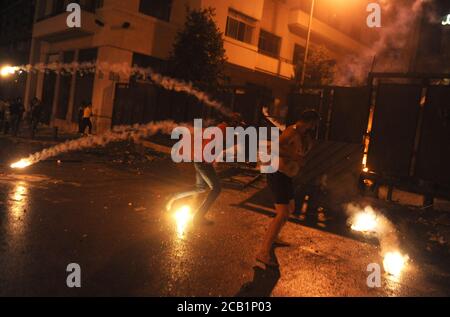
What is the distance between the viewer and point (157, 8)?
21562 mm

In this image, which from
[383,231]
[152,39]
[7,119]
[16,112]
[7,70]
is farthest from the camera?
[7,70]

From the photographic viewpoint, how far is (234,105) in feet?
46.8

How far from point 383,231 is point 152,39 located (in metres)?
17.0

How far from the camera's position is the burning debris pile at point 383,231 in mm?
5459

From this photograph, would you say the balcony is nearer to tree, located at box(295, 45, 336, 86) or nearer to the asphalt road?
tree, located at box(295, 45, 336, 86)

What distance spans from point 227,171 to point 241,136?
1159 mm

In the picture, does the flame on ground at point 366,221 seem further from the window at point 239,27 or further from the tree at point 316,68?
the tree at point 316,68

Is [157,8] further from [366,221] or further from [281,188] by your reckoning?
[281,188]

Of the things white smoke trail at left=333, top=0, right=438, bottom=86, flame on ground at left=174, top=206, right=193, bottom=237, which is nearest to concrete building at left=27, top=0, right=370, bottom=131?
white smoke trail at left=333, top=0, right=438, bottom=86

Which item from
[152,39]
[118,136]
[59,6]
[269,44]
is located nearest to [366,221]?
[118,136]

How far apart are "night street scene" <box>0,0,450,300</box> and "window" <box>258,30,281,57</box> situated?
6.67 m

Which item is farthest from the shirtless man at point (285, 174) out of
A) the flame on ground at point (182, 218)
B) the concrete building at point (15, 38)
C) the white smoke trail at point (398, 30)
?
the concrete building at point (15, 38)

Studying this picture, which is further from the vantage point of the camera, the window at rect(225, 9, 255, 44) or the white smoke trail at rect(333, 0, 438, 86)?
the window at rect(225, 9, 255, 44)

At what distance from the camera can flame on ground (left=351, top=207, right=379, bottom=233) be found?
23.7 ft
